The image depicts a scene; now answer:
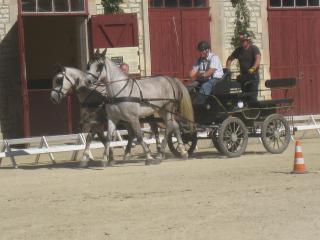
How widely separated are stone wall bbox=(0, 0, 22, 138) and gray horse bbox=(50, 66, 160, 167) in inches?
224

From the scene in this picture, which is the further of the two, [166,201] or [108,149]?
[108,149]

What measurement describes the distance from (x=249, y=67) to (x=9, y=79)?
6.61 meters

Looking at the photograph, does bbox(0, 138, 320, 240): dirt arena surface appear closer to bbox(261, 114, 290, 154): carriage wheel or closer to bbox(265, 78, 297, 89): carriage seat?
bbox(261, 114, 290, 154): carriage wheel

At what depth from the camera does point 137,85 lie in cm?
1636

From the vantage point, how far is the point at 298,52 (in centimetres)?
2588

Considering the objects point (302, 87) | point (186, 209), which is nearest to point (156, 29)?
point (302, 87)

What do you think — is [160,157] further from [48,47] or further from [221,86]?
[48,47]

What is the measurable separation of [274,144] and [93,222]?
833cm

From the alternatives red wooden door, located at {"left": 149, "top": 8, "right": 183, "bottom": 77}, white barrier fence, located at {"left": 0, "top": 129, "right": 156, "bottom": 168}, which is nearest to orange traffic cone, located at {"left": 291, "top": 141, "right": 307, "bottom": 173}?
white barrier fence, located at {"left": 0, "top": 129, "right": 156, "bottom": 168}

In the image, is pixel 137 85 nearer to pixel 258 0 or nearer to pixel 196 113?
pixel 196 113

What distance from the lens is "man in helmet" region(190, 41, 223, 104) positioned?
17000 millimetres

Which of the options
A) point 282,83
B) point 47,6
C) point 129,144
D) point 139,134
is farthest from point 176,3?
point 139,134

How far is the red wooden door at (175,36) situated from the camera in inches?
925

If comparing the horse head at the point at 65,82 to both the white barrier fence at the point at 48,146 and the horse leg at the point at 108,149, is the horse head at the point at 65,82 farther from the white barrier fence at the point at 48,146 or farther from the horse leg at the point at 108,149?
the white barrier fence at the point at 48,146
